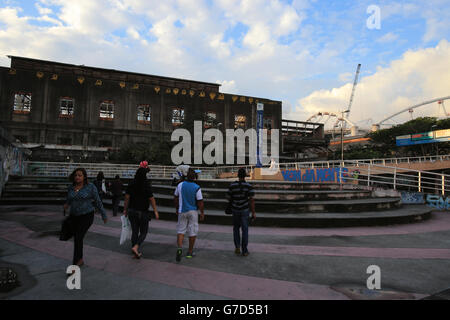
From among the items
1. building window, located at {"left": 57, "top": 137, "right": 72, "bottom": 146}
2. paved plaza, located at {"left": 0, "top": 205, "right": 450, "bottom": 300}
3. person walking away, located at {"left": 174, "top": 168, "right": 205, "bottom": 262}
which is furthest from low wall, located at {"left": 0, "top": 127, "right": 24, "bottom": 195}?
building window, located at {"left": 57, "top": 137, "right": 72, "bottom": 146}

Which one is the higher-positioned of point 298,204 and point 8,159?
point 8,159

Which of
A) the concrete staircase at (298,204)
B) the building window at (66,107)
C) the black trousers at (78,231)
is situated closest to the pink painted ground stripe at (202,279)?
the black trousers at (78,231)

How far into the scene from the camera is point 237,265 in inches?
171

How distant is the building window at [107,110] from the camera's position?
34.8m

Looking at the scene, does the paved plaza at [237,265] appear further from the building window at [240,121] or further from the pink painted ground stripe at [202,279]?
the building window at [240,121]

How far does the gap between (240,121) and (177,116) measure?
10567 millimetres

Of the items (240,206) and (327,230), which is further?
(327,230)

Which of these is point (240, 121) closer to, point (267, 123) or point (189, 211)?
point (267, 123)

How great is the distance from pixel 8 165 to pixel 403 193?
20.8 m

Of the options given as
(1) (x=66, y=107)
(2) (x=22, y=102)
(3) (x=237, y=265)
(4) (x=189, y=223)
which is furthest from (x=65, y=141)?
(3) (x=237, y=265)

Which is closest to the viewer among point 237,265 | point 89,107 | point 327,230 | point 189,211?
point 237,265

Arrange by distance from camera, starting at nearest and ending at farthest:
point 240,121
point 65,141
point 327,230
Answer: point 327,230 < point 65,141 < point 240,121

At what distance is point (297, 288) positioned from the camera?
Answer: 3.43 m
